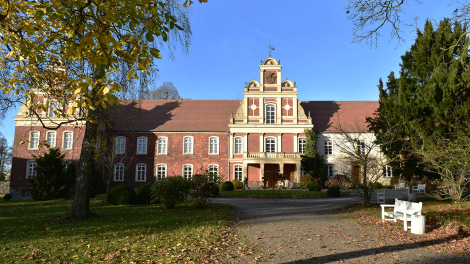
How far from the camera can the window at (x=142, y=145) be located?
30.1m

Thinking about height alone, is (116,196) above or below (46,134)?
below

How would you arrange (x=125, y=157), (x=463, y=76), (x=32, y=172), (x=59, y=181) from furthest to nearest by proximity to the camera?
(x=125, y=157) → (x=32, y=172) → (x=59, y=181) → (x=463, y=76)

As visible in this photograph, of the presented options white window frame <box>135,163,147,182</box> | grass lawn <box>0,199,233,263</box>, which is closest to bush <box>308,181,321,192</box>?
white window frame <box>135,163,147,182</box>

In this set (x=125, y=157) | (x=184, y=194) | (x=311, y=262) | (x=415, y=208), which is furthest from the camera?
(x=125, y=157)

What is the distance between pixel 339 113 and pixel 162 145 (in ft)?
56.9

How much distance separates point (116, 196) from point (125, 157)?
14.9 meters

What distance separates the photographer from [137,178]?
29641mm

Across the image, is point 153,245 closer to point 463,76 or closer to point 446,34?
point 463,76

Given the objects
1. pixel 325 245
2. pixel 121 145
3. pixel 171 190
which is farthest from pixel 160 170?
pixel 325 245

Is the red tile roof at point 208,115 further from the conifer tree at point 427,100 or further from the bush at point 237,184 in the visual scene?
the conifer tree at point 427,100

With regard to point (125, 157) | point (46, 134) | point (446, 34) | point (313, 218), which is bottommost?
point (313, 218)

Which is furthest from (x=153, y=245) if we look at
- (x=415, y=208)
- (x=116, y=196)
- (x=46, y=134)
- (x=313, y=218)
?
(x=46, y=134)

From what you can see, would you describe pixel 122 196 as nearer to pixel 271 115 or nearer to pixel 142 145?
pixel 142 145

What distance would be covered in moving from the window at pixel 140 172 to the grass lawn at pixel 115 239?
63.8ft
